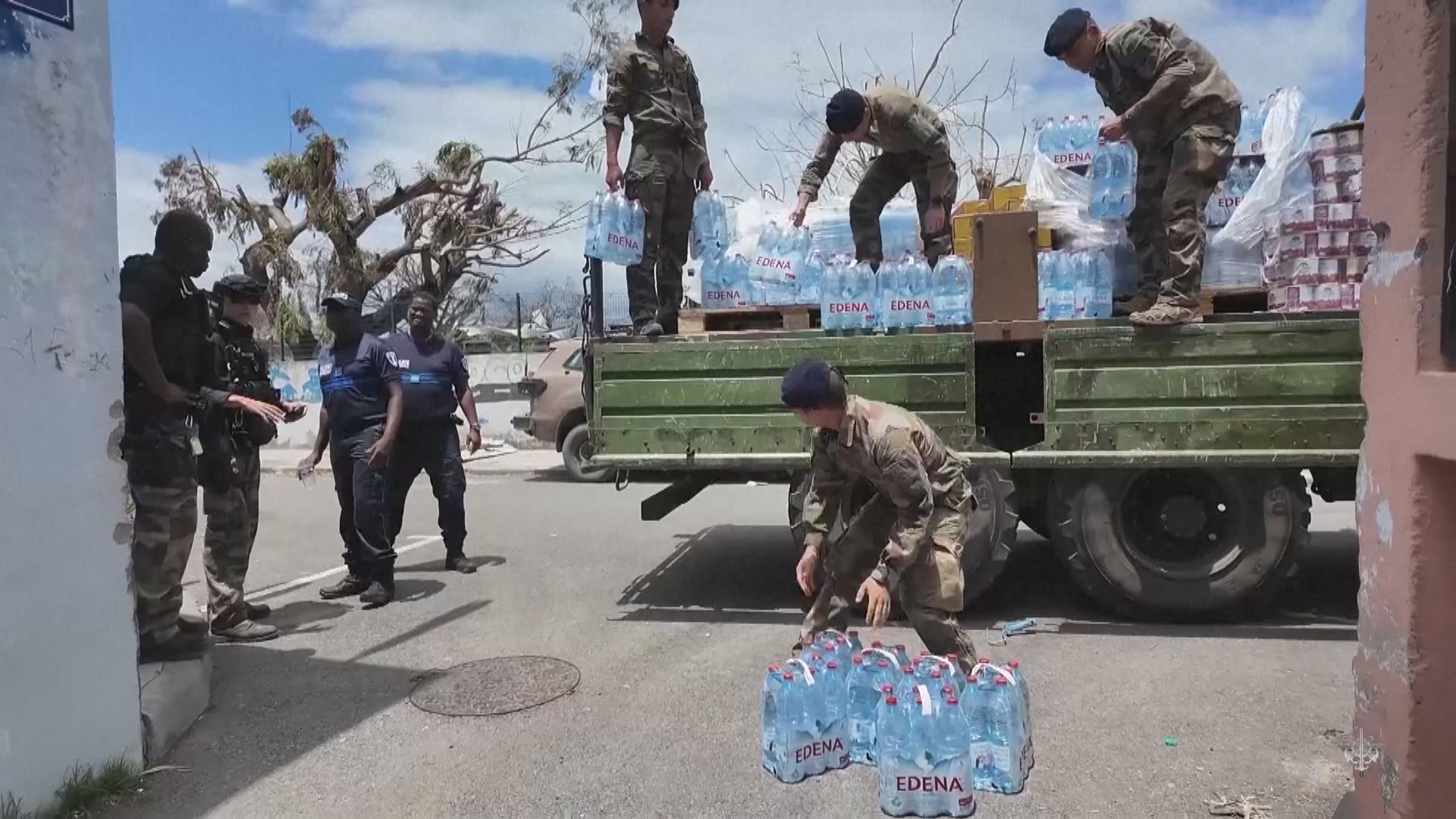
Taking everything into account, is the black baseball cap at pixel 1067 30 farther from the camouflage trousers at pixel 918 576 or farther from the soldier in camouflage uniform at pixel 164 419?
the soldier in camouflage uniform at pixel 164 419

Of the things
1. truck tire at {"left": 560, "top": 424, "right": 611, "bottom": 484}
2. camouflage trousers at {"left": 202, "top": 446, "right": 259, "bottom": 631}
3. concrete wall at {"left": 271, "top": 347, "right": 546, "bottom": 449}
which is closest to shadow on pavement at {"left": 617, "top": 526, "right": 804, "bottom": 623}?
camouflage trousers at {"left": 202, "top": 446, "right": 259, "bottom": 631}

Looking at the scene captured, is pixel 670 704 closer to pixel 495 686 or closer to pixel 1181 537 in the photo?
pixel 495 686

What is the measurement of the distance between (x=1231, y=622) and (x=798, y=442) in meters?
2.60

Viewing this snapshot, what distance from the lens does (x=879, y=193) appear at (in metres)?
6.04

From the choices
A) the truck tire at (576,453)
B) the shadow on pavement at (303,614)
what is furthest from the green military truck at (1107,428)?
the truck tire at (576,453)

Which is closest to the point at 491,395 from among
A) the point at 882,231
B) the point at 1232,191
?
the point at 882,231

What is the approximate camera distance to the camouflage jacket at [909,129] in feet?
18.7

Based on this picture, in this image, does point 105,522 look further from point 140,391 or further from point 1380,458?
point 1380,458

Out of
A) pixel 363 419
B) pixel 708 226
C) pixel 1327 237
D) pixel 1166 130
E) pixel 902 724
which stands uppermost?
pixel 1166 130

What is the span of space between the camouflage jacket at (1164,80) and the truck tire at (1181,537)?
186cm

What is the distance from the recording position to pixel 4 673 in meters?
3.05

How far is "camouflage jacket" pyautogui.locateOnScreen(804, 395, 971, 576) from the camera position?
3598 mm

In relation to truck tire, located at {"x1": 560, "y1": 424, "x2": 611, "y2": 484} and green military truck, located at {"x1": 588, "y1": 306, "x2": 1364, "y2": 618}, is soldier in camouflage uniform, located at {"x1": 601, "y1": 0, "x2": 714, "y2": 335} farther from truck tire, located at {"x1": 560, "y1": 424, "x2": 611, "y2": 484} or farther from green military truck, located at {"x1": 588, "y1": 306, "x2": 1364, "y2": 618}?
truck tire, located at {"x1": 560, "y1": 424, "x2": 611, "y2": 484}

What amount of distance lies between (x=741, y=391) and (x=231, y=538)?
2934 millimetres
